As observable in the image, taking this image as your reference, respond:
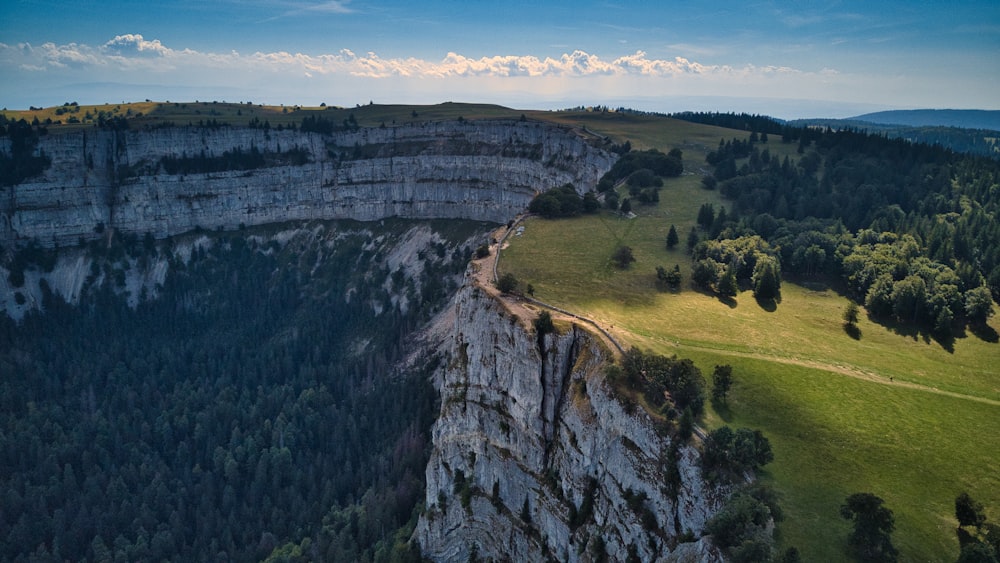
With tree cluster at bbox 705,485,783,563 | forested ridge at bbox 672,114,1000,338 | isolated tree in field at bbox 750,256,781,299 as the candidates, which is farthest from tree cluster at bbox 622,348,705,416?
forested ridge at bbox 672,114,1000,338

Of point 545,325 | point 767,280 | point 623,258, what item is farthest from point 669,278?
point 545,325

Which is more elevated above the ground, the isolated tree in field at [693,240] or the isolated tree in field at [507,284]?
the isolated tree in field at [693,240]

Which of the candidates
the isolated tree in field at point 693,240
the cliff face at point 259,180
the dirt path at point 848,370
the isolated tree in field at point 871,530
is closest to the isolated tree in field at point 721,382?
the dirt path at point 848,370

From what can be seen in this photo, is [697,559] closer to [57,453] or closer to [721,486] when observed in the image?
[721,486]

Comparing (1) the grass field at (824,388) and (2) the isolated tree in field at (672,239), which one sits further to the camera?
(2) the isolated tree in field at (672,239)

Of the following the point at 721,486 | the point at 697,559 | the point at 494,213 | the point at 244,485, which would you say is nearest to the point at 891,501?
the point at 721,486

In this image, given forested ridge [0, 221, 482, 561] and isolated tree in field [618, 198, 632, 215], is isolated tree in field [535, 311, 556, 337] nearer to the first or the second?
forested ridge [0, 221, 482, 561]

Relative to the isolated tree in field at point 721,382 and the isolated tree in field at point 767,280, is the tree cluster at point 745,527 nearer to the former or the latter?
the isolated tree in field at point 721,382
